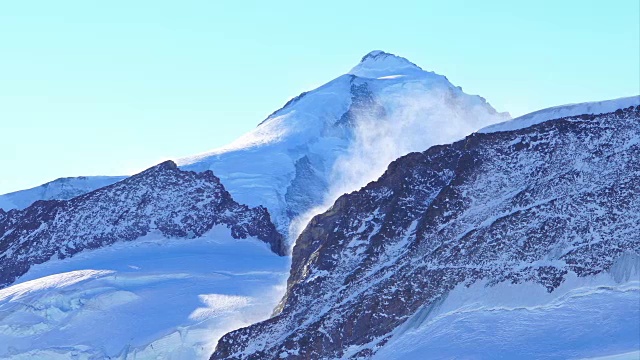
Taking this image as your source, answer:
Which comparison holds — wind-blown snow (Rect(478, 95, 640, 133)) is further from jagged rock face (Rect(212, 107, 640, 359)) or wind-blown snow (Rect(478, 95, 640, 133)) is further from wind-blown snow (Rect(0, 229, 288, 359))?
wind-blown snow (Rect(0, 229, 288, 359))

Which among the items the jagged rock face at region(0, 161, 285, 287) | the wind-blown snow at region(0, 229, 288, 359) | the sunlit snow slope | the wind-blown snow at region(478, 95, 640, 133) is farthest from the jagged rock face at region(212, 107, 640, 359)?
the jagged rock face at region(0, 161, 285, 287)

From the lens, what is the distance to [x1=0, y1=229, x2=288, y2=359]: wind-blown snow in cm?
13925

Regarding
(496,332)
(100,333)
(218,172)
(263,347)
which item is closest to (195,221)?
(218,172)

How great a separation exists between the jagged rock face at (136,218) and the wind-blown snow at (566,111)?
4180cm

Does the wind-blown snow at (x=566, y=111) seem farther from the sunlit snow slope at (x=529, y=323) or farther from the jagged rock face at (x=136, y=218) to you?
the jagged rock face at (x=136, y=218)

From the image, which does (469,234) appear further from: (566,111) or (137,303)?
(137,303)

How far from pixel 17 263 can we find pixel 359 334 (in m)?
58.0

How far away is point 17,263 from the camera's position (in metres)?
166

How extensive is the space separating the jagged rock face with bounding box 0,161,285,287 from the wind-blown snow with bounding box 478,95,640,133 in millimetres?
41799

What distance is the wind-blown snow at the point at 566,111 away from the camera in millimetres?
126562

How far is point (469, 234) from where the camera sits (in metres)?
122

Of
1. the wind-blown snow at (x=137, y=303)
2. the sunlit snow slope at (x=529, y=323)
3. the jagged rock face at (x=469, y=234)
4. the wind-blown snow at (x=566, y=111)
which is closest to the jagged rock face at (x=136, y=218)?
the wind-blown snow at (x=137, y=303)

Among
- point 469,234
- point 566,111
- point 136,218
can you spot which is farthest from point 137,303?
point 566,111

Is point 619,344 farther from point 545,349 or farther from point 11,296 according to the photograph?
point 11,296
